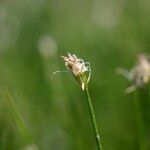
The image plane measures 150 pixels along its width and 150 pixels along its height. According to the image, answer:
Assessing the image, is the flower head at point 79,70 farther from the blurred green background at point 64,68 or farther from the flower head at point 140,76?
the blurred green background at point 64,68

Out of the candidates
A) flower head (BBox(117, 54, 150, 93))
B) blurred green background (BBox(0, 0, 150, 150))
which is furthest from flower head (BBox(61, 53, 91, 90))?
blurred green background (BBox(0, 0, 150, 150))

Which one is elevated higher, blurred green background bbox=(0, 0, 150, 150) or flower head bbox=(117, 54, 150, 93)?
blurred green background bbox=(0, 0, 150, 150)

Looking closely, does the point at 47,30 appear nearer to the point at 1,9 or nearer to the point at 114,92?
the point at 1,9

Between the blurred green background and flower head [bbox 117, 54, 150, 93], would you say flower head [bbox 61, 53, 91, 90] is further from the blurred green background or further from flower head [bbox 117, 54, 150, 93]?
the blurred green background

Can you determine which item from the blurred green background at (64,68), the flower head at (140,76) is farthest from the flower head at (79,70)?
the blurred green background at (64,68)

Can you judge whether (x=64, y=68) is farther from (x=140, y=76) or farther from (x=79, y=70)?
(x=79, y=70)

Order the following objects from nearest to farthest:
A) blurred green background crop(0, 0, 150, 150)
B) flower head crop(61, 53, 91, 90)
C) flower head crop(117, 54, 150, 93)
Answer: flower head crop(61, 53, 91, 90) < flower head crop(117, 54, 150, 93) < blurred green background crop(0, 0, 150, 150)

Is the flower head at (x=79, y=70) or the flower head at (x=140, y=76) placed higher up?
the flower head at (x=140, y=76)

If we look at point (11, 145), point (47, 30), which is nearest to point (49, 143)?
point (11, 145)
